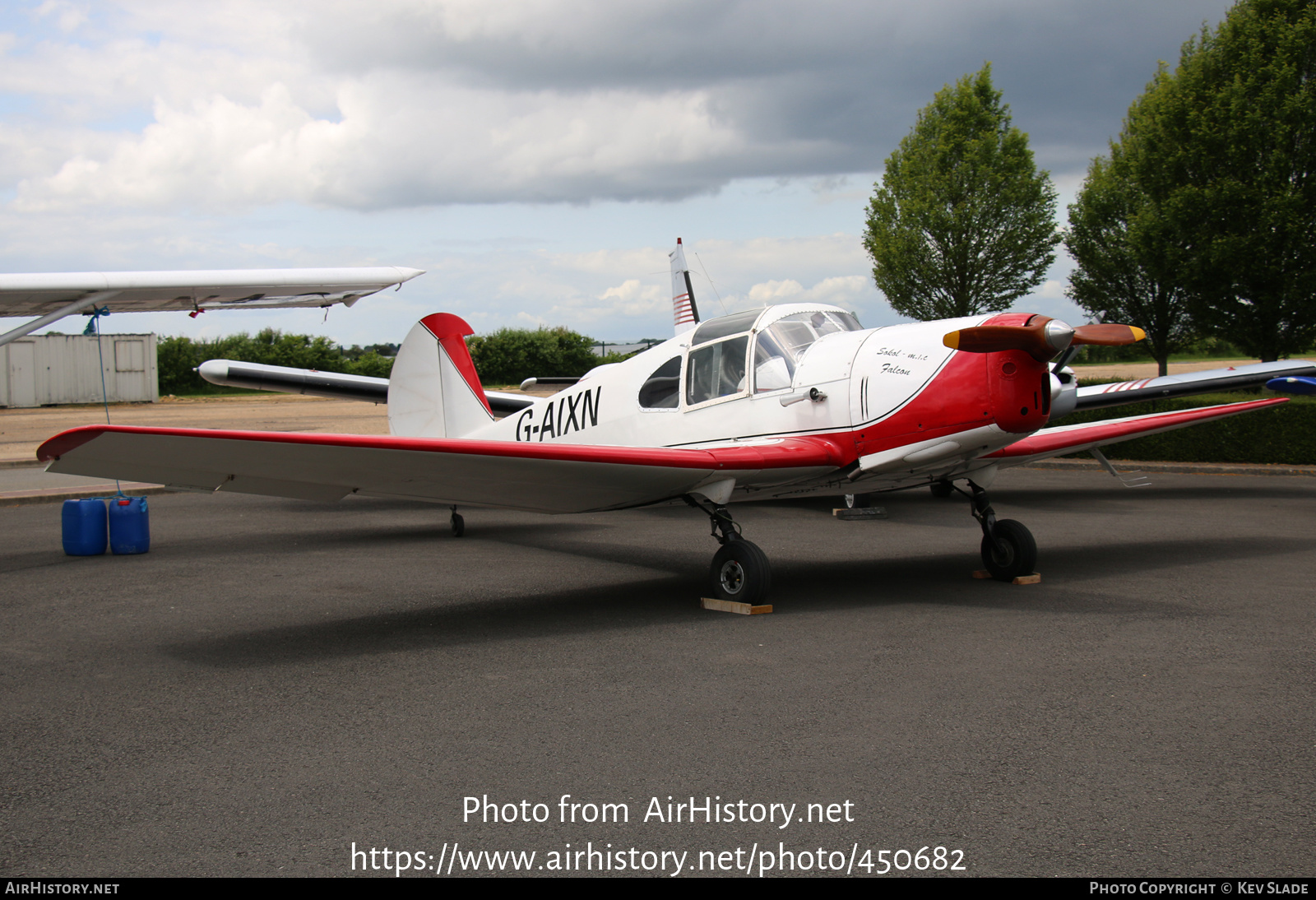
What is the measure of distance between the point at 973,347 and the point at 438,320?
676cm

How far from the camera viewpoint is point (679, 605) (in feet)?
24.2

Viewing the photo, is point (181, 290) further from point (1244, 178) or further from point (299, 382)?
point (1244, 178)

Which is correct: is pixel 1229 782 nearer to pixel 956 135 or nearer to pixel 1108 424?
pixel 1108 424

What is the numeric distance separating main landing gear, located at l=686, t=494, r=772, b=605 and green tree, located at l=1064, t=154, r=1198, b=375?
906 inches

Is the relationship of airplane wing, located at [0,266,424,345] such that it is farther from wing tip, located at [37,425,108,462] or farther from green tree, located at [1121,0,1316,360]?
green tree, located at [1121,0,1316,360]

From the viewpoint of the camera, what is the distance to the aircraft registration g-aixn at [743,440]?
6.00 meters

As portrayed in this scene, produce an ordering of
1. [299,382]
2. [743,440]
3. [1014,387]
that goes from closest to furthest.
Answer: [1014,387] → [743,440] → [299,382]

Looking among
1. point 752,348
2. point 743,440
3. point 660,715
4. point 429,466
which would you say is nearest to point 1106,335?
point 752,348

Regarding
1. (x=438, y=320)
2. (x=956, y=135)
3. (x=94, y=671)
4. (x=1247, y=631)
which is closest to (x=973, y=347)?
(x=1247, y=631)

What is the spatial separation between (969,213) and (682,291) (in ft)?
32.2

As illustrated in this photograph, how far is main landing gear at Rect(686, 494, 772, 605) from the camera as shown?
6.96 m

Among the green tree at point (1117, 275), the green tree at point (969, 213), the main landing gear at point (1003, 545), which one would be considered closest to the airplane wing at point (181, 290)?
the main landing gear at point (1003, 545)

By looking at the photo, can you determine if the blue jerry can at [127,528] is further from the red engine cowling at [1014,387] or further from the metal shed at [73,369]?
the metal shed at [73,369]

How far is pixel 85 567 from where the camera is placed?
922cm
